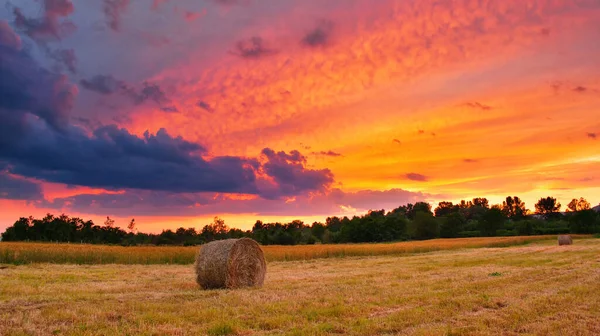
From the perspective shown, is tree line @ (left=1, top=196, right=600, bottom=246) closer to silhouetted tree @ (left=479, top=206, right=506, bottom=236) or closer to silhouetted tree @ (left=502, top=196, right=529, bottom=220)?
silhouetted tree @ (left=479, top=206, right=506, bottom=236)

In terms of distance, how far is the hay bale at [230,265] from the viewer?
672 inches

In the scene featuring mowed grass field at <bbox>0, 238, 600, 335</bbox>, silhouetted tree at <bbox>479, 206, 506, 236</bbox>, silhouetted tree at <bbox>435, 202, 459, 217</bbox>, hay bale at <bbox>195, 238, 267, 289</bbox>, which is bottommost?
mowed grass field at <bbox>0, 238, 600, 335</bbox>

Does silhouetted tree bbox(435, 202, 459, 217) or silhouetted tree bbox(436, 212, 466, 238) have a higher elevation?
silhouetted tree bbox(435, 202, 459, 217)

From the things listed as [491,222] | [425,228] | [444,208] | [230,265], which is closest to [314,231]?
[425,228]

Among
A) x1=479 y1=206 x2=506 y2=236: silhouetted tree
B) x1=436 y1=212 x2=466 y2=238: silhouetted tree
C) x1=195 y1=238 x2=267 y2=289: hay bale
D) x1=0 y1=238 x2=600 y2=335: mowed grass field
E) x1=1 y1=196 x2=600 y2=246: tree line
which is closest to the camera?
x1=0 y1=238 x2=600 y2=335: mowed grass field

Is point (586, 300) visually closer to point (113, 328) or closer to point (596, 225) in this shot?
point (113, 328)

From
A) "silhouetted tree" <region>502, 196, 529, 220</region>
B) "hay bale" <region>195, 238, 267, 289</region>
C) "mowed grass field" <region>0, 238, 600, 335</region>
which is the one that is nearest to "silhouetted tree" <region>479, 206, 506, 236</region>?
"silhouetted tree" <region>502, 196, 529, 220</region>

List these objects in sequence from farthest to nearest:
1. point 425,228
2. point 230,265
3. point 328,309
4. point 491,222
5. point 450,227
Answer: point 491,222 < point 425,228 < point 450,227 < point 230,265 < point 328,309

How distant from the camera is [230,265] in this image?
Result: 56.5ft

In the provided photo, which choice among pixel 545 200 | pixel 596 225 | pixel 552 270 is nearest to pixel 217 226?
pixel 596 225

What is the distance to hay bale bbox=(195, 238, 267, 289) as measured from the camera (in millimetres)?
17078

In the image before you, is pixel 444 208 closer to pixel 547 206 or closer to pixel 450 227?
pixel 547 206

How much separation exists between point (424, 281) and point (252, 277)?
6.61m

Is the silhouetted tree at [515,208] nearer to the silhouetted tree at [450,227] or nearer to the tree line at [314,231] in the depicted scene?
the tree line at [314,231]
